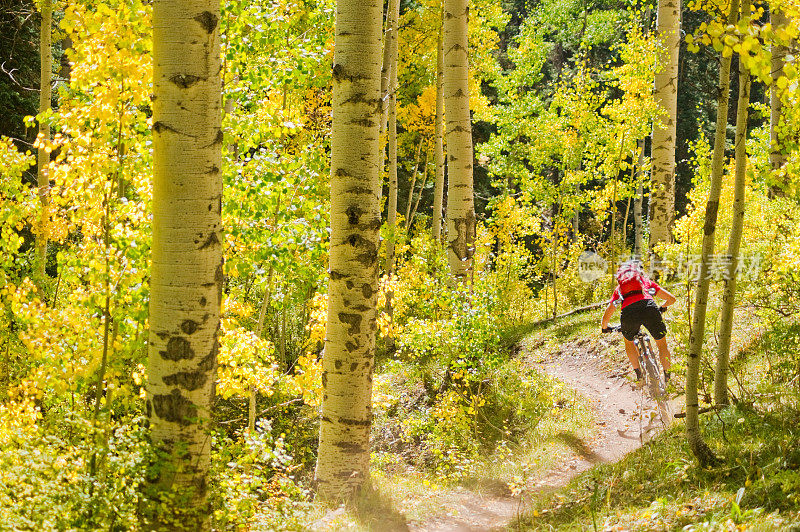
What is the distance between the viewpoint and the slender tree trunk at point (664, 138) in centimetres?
1104

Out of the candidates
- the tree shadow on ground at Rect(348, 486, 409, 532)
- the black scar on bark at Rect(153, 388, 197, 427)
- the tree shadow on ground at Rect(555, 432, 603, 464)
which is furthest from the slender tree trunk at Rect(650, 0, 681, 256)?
the black scar on bark at Rect(153, 388, 197, 427)

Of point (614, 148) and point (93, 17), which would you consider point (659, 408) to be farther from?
point (614, 148)

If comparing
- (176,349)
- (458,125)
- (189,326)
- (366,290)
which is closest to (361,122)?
(366,290)

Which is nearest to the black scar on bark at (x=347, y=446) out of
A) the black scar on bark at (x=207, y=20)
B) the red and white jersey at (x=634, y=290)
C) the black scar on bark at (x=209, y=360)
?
the black scar on bark at (x=209, y=360)

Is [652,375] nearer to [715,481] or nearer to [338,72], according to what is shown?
[715,481]

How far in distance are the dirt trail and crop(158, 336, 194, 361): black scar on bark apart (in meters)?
2.53

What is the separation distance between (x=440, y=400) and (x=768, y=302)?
→ 4.09 metres

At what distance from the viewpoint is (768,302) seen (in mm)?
5684

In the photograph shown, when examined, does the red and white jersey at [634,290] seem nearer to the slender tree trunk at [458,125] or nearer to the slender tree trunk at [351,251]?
the slender tree trunk at [458,125]

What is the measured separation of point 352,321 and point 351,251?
22.5 inches

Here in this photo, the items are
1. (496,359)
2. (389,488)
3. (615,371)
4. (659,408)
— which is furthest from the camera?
(615,371)

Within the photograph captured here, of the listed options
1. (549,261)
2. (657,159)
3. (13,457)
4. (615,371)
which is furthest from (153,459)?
(549,261)

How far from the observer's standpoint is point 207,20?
345 cm

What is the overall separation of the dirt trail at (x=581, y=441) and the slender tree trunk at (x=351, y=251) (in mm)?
819
